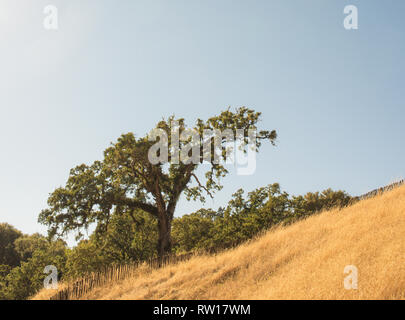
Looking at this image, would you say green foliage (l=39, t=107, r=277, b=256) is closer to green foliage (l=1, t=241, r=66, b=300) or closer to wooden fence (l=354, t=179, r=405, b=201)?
wooden fence (l=354, t=179, r=405, b=201)

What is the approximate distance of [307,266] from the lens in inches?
324

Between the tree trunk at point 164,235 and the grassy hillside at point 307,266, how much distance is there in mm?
9629

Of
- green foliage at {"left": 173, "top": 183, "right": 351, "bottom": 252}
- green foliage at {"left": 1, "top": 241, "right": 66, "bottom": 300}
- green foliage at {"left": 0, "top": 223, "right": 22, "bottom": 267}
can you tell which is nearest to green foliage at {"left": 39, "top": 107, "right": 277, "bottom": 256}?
green foliage at {"left": 173, "top": 183, "right": 351, "bottom": 252}

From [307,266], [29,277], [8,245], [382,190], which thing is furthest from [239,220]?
[8,245]

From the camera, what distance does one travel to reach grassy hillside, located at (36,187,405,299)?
22.0 feet

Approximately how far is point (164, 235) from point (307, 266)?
16.4 m

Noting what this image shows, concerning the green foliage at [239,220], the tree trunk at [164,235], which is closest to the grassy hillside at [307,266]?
the tree trunk at [164,235]

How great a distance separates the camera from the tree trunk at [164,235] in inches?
898

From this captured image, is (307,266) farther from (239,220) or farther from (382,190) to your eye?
(239,220)

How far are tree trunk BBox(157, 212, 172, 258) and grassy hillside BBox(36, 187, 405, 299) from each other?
9629mm

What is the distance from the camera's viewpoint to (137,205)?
24.5m

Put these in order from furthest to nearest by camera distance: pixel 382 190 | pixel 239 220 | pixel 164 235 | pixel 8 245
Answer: pixel 8 245 < pixel 239 220 < pixel 164 235 < pixel 382 190

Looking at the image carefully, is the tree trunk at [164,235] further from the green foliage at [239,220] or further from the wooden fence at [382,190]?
the wooden fence at [382,190]
